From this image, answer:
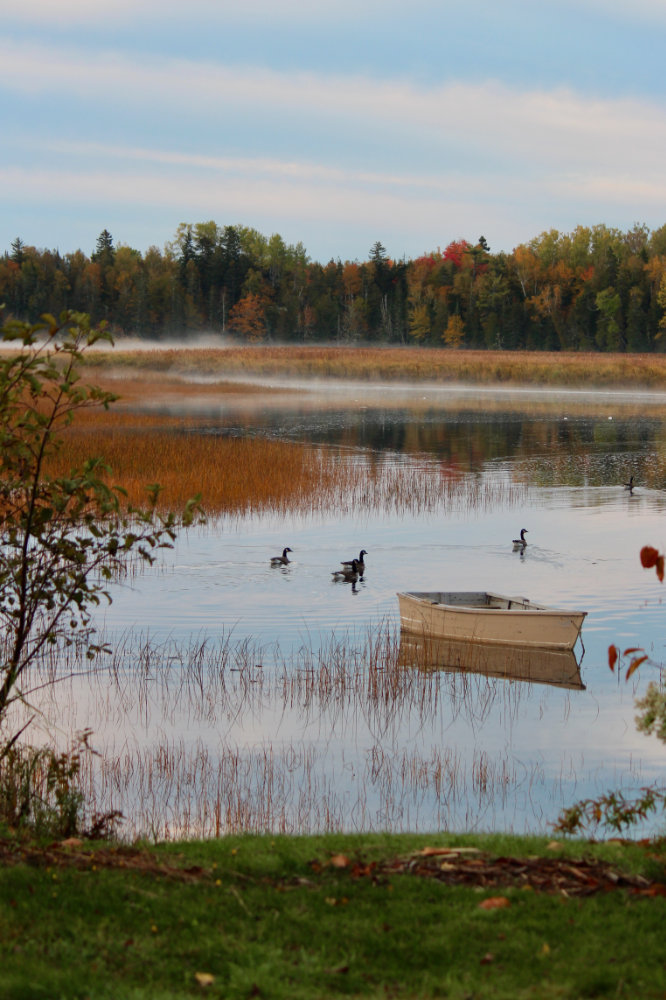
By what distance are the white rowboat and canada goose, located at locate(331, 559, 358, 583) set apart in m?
4.73

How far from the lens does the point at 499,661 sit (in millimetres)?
15836

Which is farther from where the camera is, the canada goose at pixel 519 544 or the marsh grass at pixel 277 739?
the canada goose at pixel 519 544

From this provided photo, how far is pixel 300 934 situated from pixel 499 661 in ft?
33.2

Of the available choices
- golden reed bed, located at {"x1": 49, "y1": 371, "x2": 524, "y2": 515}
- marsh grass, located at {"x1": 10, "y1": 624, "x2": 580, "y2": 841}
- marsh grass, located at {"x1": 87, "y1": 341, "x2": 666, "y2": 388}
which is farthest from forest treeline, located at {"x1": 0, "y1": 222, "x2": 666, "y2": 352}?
marsh grass, located at {"x1": 10, "y1": 624, "x2": 580, "y2": 841}

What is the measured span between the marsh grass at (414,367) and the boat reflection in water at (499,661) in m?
86.3

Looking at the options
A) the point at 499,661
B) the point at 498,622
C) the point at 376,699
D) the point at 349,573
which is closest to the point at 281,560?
the point at 349,573

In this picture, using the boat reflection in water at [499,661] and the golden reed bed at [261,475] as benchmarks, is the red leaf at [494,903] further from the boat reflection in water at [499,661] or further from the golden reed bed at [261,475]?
the golden reed bed at [261,475]

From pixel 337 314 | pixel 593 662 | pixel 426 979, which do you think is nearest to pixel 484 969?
pixel 426 979

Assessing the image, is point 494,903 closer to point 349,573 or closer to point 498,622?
point 498,622

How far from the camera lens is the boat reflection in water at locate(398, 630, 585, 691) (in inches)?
612

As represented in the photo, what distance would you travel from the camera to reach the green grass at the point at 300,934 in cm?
546

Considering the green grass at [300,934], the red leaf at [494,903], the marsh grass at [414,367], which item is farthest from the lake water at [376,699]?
the marsh grass at [414,367]

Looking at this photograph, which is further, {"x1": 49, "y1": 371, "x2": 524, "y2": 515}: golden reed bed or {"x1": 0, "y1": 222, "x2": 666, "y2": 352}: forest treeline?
{"x1": 0, "y1": 222, "x2": 666, "y2": 352}: forest treeline

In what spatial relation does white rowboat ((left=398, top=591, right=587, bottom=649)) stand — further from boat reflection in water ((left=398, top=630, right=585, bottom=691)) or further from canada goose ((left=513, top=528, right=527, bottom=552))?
canada goose ((left=513, top=528, right=527, bottom=552))
